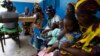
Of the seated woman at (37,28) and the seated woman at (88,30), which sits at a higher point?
the seated woman at (88,30)

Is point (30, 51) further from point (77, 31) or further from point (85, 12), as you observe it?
point (85, 12)

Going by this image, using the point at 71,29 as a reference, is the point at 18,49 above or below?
below

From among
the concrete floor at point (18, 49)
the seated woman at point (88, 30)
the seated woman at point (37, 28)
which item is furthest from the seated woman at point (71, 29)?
the concrete floor at point (18, 49)

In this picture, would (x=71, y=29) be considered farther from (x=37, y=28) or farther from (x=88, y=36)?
(x=37, y=28)

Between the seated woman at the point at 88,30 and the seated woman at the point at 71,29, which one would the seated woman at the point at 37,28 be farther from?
the seated woman at the point at 88,30

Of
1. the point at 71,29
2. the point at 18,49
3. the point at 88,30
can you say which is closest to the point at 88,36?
the point at 88,30

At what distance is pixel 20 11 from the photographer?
22.4ft

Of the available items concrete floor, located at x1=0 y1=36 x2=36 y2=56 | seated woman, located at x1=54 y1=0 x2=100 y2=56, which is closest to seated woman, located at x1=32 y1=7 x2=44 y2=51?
concrete floor, located at x1=0 y1=36 x2=36 y2=56

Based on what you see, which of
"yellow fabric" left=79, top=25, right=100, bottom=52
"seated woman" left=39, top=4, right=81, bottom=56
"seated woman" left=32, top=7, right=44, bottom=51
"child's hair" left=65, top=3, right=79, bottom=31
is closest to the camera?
"yellow fabric" left=79, top=25, right=100, bottom=52

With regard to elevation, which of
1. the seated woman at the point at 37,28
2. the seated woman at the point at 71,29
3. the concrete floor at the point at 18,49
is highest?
the seated woman at the point at 71,29

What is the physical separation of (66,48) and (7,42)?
3.56 m

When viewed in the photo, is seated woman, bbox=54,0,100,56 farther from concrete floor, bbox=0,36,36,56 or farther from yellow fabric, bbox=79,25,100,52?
concrete floor, bbox=0,36,36,56

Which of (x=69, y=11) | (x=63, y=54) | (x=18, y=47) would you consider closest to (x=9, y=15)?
(x=18, y=47)

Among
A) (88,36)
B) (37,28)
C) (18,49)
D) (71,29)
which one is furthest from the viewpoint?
(18,49)
